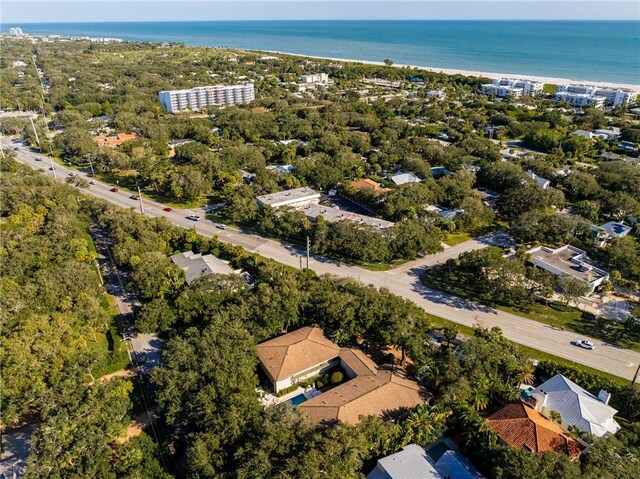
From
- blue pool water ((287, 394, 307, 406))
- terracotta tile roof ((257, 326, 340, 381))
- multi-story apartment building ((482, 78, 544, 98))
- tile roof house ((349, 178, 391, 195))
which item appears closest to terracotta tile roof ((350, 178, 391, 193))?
tile roof house ((349, 178, 391, 195))

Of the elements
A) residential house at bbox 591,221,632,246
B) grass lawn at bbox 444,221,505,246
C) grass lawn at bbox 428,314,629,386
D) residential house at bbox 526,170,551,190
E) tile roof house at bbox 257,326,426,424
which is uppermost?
residential house at bbox 526,170,551,190

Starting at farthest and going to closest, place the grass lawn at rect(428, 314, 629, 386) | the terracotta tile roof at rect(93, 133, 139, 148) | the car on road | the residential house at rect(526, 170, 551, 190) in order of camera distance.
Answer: the terracotta tile roof at rect(93, 133, 139, 148)
the residential house at rect(526, 170, 551, 190)
the car on road
the grass lawn at rect(428, 314, 629, 386)

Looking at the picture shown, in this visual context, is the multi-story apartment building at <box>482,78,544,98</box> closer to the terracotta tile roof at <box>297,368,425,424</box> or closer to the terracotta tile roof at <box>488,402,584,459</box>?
the terracotta tile roof at <box>488,402,584,459</box>

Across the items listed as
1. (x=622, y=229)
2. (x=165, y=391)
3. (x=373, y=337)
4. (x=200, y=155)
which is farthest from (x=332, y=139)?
(x=165, y=391)

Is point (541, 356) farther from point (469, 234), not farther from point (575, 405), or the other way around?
point (469, 234)

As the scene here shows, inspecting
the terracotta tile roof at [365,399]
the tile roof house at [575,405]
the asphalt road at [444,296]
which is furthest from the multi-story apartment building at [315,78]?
the tile roof house at [575,405]

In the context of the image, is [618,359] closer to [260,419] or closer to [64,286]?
[260,419]

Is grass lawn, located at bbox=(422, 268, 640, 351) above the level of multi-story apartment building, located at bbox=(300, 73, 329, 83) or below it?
below
